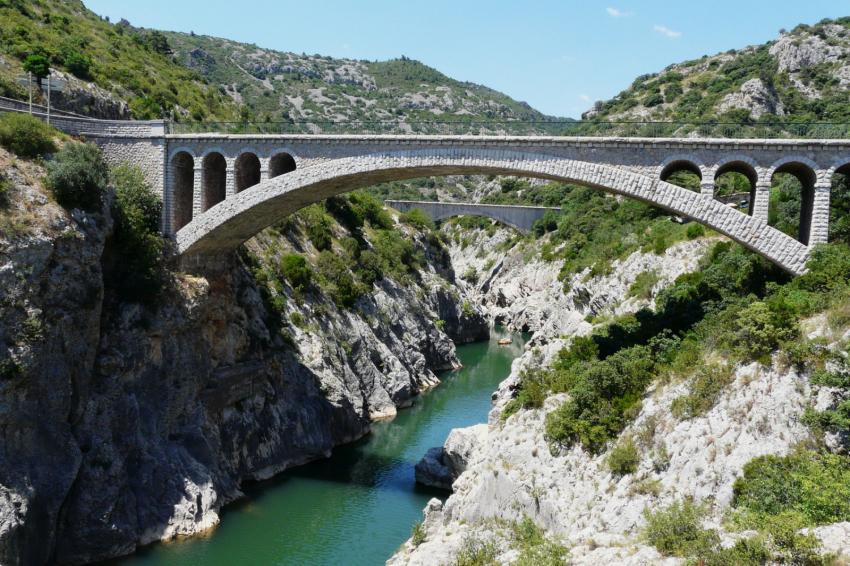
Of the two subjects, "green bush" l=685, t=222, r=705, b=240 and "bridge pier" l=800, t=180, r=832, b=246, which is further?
"green bush" l=685, t=222, r=705, b=240

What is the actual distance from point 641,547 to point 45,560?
50.1 feet

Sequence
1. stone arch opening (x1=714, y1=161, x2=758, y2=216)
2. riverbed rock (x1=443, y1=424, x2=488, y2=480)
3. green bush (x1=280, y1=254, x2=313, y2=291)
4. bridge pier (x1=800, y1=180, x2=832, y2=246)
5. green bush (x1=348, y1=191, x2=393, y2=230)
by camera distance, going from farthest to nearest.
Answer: green bush (x1=348, y1=191, x2=393, y2=230), green bush (x1=280, y1=254, x2=313, y2=291), riverbed rock (x1=443, y1=424, x2=488, y2=480), stone arch opening (x1=714, y1=161, x2=758, y2=216), bridge pier (x1=800, y1=180, x2=832, y2=246)

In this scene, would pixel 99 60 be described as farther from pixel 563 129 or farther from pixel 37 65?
pixel 563 129

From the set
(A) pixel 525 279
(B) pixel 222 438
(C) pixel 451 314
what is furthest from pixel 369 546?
(A) pixel 525 279

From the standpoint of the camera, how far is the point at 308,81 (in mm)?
123062

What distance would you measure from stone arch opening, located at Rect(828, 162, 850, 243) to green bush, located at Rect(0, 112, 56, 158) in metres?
23.4

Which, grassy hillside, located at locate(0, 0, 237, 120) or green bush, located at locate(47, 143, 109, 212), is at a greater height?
grassy hillside, located at locate(0, 0, 237, 120)

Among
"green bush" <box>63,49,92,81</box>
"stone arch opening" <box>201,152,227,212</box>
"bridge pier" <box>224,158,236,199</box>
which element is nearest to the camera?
"bridge pier" <box>224,158,236,199</box>

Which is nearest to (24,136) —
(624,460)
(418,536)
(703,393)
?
(418,536)

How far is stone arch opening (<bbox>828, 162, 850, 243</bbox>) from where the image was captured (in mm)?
19298

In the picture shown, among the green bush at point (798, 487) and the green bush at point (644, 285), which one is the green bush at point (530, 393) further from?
the green bush at point (644, 285)

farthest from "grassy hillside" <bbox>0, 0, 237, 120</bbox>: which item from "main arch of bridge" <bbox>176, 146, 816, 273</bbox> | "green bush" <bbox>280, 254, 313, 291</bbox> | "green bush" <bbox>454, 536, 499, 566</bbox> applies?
"green bush" <bbox>454, 536, 499, 566</bbox>

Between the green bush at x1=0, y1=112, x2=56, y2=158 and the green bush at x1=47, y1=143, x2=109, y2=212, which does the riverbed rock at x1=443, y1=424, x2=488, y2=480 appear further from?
the green bush at x1=0, y1=112, x2=56, y2=158

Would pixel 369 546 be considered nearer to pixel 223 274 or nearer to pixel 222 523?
pixel 222 523
